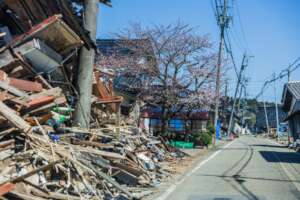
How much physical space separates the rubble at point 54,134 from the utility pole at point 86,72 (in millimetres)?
268

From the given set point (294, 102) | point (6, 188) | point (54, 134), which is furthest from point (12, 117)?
point (294, 102)

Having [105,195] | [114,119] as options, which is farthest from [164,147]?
[105,195]

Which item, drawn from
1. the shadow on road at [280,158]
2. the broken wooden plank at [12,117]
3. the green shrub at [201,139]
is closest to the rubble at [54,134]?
the broken wooden plank at [12,117]

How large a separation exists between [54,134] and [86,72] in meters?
2.88

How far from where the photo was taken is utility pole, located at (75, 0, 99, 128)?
32.2 ft

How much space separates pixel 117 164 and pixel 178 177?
2882 millimetres

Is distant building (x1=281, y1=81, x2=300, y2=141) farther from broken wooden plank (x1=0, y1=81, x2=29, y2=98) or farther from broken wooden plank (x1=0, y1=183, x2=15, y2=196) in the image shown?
broken wooden plank (x1=0, y1=183, x2=15, y2=196)

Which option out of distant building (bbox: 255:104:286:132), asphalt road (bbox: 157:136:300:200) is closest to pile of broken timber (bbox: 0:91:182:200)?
asphalt road (bbox: 157:136:300:200)

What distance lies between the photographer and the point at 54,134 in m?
7.97

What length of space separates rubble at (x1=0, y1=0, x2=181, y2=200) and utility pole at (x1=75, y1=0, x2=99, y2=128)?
27cm

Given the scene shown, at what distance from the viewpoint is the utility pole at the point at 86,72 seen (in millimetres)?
9828

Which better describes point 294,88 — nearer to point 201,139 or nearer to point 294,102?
point 294,102

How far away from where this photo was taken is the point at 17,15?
30.2 feet

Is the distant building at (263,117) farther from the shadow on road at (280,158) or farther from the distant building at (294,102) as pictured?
the shadow on road at (280,158)
